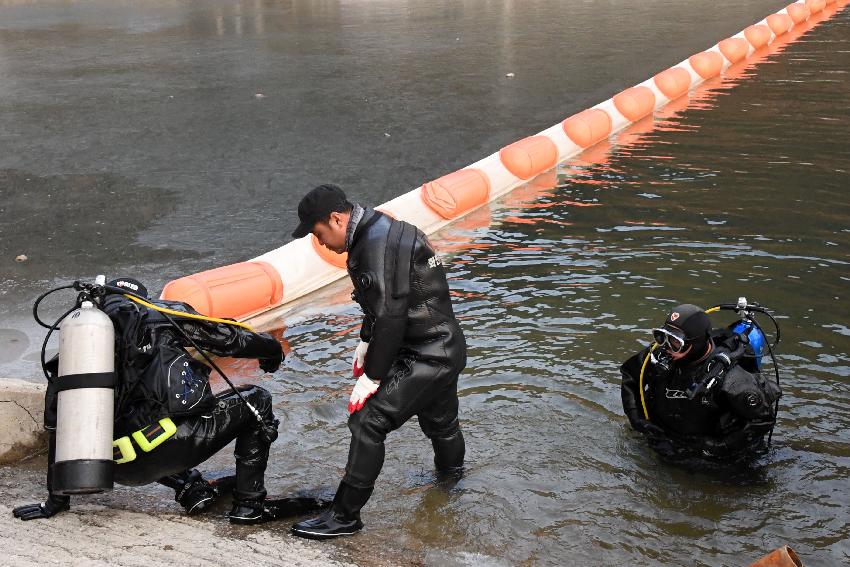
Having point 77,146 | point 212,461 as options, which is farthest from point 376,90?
point 212,461


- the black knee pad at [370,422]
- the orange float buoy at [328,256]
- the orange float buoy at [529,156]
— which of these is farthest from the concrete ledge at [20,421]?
the orange float buoy at [529,156]

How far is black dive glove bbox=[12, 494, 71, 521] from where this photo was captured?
4527 millimetres

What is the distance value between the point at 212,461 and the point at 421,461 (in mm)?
1315

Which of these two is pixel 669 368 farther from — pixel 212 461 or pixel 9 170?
pixel 9 170

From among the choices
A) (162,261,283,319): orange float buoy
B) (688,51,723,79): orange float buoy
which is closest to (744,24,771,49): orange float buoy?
(688,51,723,79): orange float buoy

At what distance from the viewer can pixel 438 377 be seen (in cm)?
463

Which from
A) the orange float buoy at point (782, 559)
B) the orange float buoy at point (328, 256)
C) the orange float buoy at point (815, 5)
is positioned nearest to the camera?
the orange float buoy at point (782, 559)

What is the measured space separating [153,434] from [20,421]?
172 centimetres

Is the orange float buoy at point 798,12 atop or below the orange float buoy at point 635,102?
atop

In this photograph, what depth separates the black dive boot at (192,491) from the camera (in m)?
4.85

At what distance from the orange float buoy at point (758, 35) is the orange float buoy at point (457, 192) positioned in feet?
35.9

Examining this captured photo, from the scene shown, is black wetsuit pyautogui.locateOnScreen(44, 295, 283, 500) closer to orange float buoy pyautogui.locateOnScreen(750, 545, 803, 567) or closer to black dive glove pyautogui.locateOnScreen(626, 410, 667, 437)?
black dive glove pyautogui.locateOnScreen(626, 410, 667, 437)

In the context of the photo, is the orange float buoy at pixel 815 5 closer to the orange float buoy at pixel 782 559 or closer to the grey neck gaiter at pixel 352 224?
the grey neck gaiter at pixel 352 224

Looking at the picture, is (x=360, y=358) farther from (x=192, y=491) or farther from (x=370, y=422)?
(x=192, y=491)
